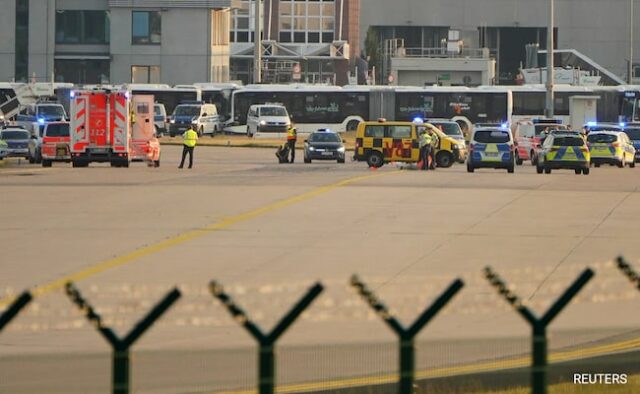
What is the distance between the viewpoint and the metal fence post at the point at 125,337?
789cm

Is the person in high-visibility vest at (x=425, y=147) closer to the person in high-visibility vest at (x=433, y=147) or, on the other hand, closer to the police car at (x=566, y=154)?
the person in high-visibility vest at (x=433, y=147)

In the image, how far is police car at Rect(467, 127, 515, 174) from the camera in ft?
176

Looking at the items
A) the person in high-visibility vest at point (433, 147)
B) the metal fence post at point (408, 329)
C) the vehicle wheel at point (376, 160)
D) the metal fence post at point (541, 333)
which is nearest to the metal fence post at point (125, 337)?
the metal fence post at point (408, 329)

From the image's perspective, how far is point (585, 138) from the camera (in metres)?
58.7

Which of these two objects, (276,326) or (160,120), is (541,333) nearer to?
(276,326)

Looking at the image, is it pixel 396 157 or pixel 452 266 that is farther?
pixel 396 157

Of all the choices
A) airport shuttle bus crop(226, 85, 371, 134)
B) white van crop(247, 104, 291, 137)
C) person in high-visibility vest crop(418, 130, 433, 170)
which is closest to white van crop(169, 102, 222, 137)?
white van crop(247, 104, 291, 137)

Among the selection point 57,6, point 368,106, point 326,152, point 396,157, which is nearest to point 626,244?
point 396,157

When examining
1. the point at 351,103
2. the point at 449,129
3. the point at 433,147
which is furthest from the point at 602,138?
the point at 351,103

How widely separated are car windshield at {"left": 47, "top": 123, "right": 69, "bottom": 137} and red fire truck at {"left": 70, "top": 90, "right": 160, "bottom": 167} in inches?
54.2

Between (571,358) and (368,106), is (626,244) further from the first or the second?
(368,106)

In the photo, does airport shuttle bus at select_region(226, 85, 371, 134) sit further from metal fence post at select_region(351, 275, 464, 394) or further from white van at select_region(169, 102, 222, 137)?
metal fence post at select_region(351, 275, 464, 394)

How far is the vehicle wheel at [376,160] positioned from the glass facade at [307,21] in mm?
77310

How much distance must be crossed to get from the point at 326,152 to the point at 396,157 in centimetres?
569
